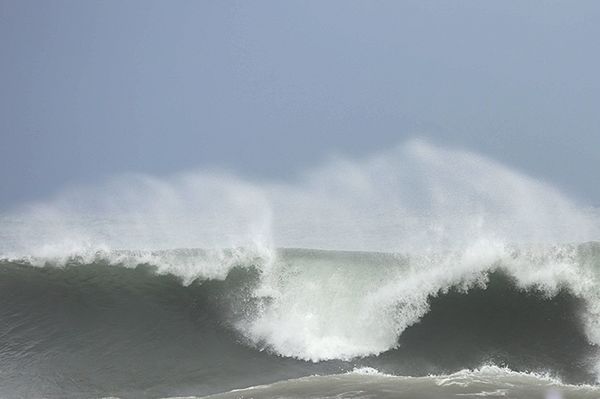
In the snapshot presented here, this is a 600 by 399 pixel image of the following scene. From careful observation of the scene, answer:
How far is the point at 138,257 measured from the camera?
1025 centimetres

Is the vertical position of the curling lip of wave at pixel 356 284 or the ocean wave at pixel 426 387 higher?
the curling lip of wave at pixel 356 284

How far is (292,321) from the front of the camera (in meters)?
8.52

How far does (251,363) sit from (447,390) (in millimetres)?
2567

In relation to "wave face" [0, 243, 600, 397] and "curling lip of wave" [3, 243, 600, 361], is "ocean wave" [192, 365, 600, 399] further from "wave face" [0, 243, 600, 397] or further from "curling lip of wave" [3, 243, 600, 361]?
"curling lip of wave" [3, 243, 600, 361]

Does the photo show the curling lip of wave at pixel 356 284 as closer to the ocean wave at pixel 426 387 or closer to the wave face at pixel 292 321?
the wave face at pixel 292 321

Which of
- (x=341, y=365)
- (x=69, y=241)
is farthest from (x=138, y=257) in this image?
(x=341, y=365)

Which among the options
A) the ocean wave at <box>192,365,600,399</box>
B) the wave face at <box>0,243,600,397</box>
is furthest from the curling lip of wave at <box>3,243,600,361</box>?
the ocean wave at <box>192,365,600,399</box>

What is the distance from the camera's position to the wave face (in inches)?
309

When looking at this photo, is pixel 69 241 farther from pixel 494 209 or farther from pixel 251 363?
pixel 494 209

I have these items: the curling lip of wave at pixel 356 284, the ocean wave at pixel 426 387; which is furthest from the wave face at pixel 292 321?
the ocean wave at pixel 426 387

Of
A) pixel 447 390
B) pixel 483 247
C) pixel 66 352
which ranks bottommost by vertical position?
pixel 447 390

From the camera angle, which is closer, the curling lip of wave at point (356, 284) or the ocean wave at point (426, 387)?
the ocean wave at point (426, 387)

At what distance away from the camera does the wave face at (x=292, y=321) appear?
7.85 m

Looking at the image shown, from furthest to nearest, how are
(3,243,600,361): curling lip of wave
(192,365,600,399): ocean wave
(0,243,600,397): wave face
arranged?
(3,243,600,361): curling lip of wave < (0,243,600,397): wave face < (192,365,600,399): ocean wave
